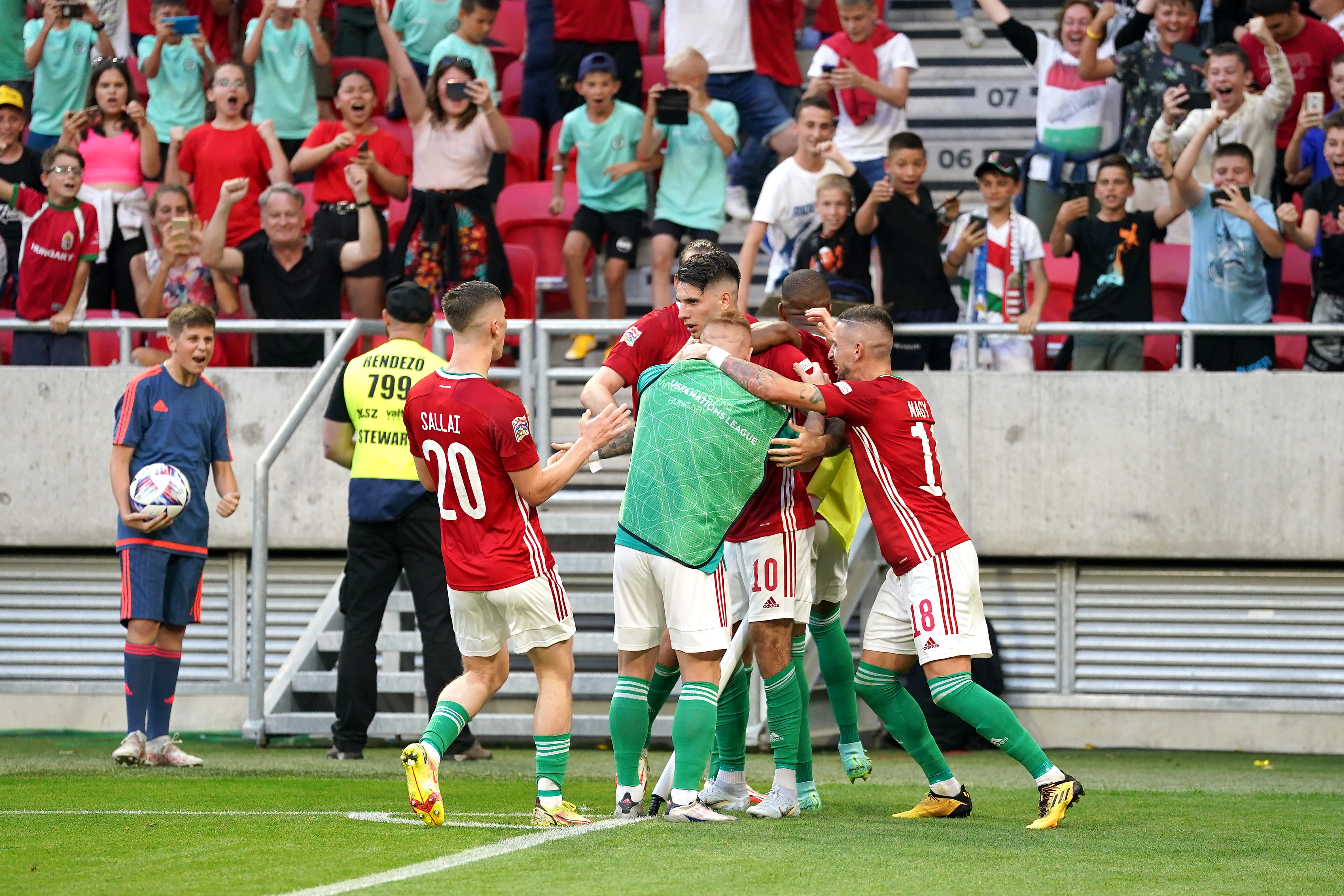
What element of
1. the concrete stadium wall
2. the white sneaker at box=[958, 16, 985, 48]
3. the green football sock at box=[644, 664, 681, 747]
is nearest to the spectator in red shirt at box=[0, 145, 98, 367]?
the concrete stadium wall

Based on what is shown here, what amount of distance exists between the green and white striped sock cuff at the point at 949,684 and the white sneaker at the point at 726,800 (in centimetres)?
91

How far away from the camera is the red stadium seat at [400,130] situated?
1326 centimetres

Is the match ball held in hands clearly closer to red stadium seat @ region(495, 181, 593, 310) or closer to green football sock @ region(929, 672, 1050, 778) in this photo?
green football sock @ region(929, 672, 1050, 778)

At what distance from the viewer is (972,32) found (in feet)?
47.6

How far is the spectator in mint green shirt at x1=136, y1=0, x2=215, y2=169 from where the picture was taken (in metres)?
13.2

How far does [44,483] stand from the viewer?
1120 cm

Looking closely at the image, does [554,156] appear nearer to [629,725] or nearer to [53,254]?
[53,254]

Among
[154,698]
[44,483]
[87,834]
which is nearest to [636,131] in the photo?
[44,483]

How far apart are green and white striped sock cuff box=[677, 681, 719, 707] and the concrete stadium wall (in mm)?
4878

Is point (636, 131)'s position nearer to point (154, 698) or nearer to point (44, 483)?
point (44, 483)

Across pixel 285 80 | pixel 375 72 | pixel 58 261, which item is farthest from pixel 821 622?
pixel 375 72

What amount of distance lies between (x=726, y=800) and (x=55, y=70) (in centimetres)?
978

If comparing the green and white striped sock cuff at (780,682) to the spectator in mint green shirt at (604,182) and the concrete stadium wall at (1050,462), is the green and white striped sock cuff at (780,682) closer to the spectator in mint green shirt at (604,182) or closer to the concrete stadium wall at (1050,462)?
the concrete stadium wall at (1050,462)

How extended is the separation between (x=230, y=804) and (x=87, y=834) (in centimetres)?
99
